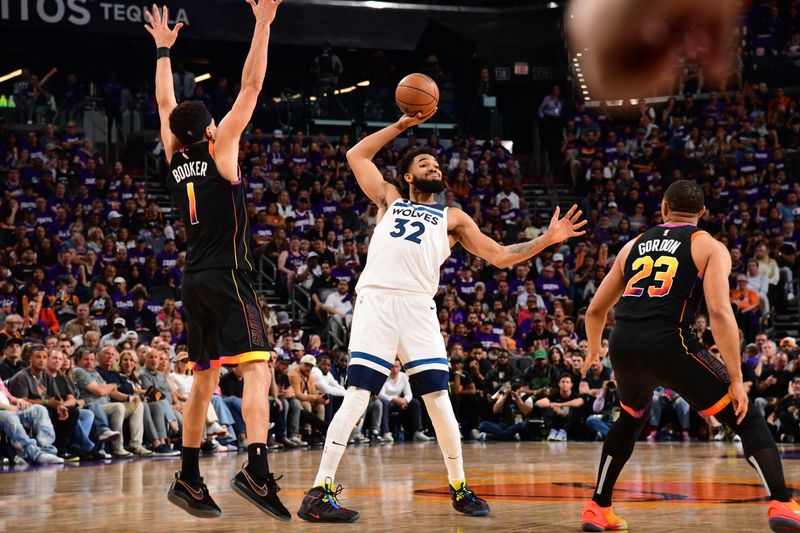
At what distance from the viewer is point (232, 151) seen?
615 cm

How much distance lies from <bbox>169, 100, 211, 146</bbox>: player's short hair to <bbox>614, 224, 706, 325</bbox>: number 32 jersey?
8.52ft

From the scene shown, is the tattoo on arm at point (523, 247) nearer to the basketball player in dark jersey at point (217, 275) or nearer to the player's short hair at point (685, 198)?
the player's short hair at point (685, 198)

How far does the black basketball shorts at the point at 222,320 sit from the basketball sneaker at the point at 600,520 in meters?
1.98

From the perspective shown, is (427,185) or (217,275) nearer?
(217,275)

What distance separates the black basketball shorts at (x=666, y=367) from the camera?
5.69 m

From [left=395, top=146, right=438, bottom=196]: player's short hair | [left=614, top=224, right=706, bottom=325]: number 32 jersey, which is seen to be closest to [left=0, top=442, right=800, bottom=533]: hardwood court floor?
[left=614, top=224, right=706, bottom=325]: number 32 jersey

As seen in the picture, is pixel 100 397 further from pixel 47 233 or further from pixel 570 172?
pixel 570 172

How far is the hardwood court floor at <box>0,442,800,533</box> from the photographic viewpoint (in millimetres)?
6020

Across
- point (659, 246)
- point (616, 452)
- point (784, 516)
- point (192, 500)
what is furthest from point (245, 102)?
point (784, 516)

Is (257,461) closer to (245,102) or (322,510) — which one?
(322,510)

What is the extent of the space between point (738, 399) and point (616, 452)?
2.49 feet

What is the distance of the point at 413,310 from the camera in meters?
6.43

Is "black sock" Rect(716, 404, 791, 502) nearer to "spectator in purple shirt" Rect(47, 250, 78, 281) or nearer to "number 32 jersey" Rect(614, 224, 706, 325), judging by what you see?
"number 32 jersey" Rect(614, 224, 706, 325)

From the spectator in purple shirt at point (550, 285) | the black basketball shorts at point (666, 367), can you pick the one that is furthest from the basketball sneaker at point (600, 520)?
the spectator in purple shirt at point (550, 285)
